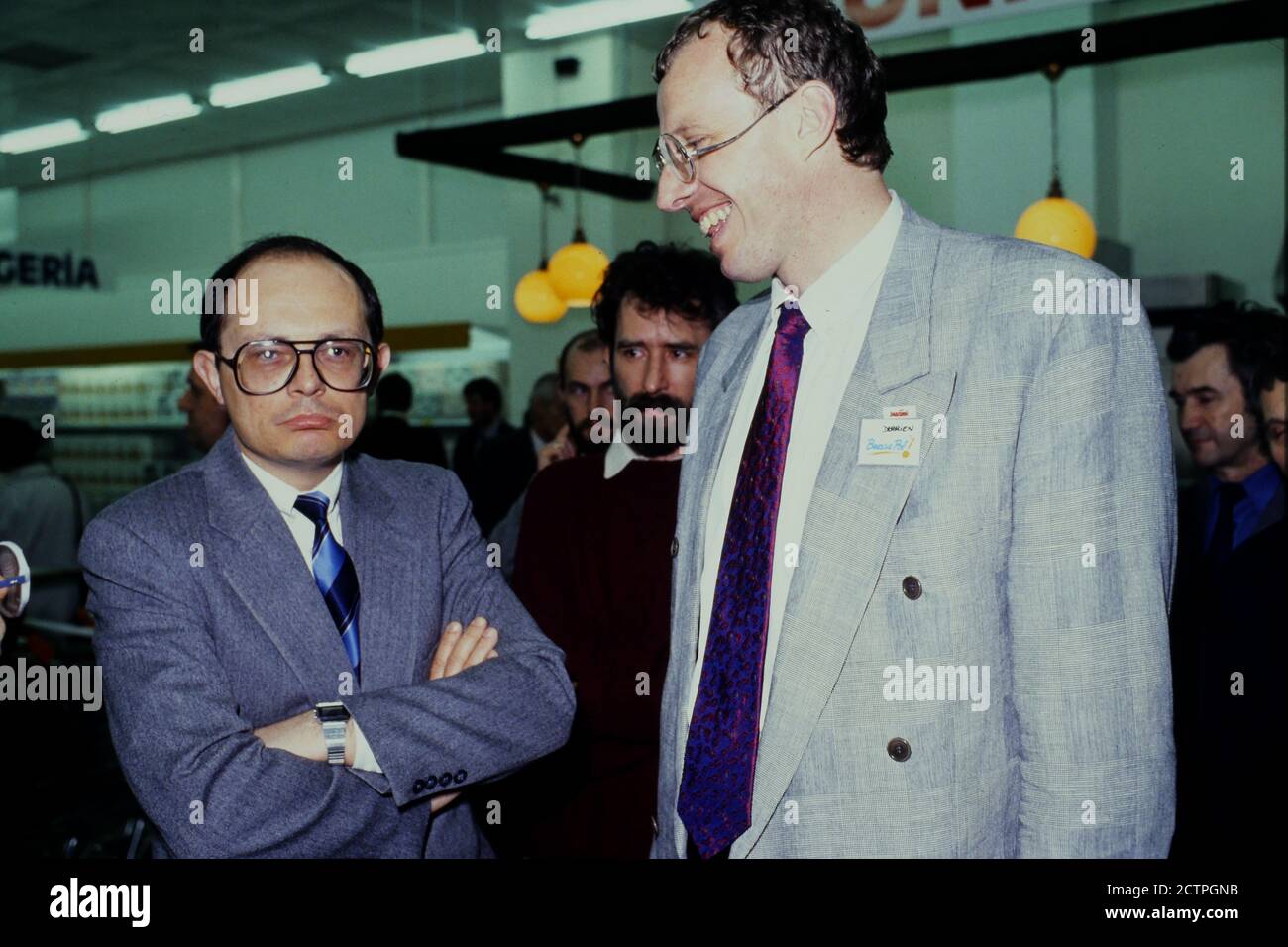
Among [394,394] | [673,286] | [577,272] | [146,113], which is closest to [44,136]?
[146,113]

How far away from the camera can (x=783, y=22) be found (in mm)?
1418

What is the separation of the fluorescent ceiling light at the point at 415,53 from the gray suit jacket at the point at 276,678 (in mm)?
6436

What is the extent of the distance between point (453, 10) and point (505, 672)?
622 cm

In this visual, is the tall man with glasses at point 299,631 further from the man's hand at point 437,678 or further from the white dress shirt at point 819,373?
the white dress shirt at point 819,373

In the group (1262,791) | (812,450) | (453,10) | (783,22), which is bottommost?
(1262,791)

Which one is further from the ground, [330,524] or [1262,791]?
[330,524]

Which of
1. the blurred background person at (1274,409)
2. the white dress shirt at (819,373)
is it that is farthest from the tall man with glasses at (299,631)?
the blurred background person at (1274,409)

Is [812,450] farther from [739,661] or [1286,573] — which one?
[1286,573]

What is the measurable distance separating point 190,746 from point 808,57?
3.76ft

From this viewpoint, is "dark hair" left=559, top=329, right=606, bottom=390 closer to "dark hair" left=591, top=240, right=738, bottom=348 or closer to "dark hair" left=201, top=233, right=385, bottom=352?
"dark hair" left=591, top=240, right=738, bottom=348
